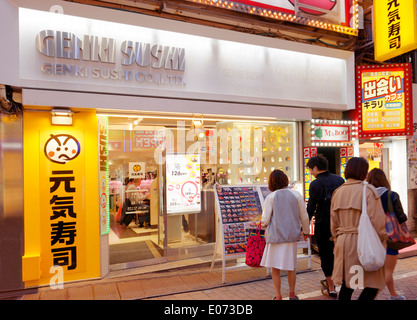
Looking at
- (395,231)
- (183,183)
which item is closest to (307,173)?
(183,183)

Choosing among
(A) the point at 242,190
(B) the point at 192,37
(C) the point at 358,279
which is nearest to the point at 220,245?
(A) the point at 242,190

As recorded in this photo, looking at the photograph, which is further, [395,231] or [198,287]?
[198,287]

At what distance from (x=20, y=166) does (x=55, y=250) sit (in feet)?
5.27

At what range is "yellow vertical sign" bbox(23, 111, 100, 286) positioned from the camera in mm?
5230

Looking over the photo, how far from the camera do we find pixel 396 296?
452cm

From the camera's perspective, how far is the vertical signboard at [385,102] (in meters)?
7.83

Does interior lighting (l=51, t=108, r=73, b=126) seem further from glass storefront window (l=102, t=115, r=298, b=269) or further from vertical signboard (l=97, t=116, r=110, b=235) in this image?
glass storefront window (l=102, t=115, r=298, b=269)

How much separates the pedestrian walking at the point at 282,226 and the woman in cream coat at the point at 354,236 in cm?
74

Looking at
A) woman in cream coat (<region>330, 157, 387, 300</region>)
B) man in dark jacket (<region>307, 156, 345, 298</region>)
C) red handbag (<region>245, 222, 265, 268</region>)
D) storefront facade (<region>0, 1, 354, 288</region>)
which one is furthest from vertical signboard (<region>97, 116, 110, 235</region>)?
woman in cream coat (<region>330, 157, 387, 300</region>)

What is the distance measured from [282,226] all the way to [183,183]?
328 cm

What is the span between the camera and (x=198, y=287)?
207 inches

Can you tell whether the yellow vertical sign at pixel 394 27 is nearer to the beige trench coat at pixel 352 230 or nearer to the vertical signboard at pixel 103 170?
the beige trench coat at pixel 352 230

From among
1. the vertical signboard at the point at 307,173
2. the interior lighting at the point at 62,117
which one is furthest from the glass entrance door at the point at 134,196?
the vertical signboard at the point at 307,173

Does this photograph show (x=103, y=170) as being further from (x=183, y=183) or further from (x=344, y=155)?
(x=344, y=155)
